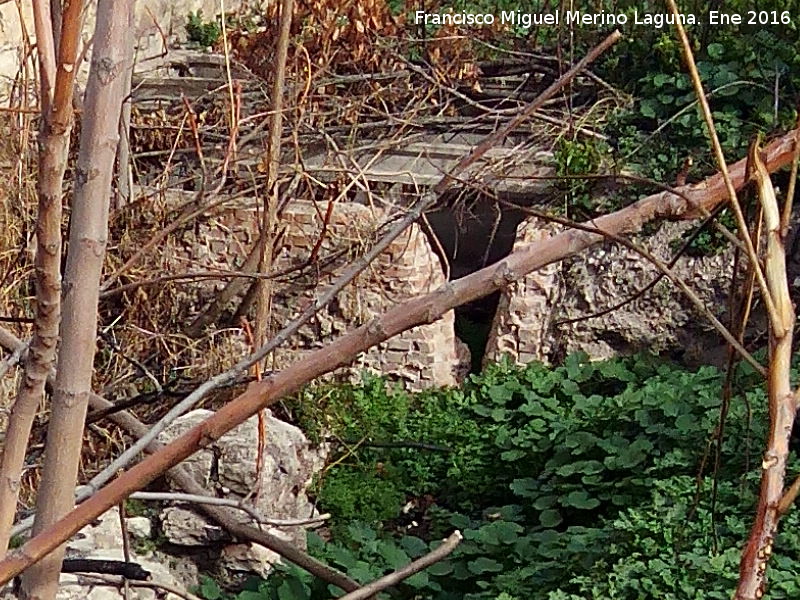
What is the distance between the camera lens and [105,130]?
2.30ft

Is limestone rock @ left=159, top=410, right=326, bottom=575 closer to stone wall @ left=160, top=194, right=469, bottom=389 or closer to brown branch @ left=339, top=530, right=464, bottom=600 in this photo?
stone wall @ left=160, top=194, right=469, bottom=389

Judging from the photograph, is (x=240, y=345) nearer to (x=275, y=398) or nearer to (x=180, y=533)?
(x=180, y=533)

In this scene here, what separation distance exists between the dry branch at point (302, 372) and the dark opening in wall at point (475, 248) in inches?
176

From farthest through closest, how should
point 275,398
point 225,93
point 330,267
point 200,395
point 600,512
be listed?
point 225,93 → point 330,267 → point 600,512 → point 200,395 → point 275,398

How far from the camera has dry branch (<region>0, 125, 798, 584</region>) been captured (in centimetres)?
67

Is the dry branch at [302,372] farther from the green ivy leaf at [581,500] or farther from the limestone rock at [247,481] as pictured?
the green ivy leaf at [581,500]

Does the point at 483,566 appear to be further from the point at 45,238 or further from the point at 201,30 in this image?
the point at 201,30

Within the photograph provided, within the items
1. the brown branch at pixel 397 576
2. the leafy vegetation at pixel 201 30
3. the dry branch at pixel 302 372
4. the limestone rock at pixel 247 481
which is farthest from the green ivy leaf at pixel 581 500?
the leafy vegetation at pixel 201 30

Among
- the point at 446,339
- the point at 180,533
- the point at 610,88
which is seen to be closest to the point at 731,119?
the point at 610,88

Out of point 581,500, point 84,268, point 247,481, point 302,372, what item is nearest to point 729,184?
point 302,372

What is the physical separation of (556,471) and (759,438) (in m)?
0.78

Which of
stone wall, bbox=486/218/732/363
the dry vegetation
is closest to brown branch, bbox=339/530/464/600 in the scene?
the dry vegetation

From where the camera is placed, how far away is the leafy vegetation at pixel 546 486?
9.32 feet

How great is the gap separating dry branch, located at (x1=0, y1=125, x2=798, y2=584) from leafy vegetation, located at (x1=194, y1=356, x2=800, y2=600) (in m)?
1.85
